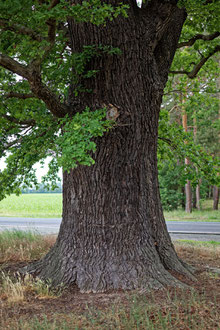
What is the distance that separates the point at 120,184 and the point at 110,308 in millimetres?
1994

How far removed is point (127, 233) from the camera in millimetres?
5645

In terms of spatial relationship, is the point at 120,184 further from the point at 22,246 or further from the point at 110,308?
the point at 22,246

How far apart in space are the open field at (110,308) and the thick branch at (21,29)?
11.8ft

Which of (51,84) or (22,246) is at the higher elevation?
(51,84)

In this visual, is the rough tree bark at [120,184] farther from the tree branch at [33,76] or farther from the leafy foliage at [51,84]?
the tree branch at [33,76]

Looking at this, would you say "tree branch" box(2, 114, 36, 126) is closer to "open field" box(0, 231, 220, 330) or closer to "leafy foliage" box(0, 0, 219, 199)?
"leafy foliage" box(0, 0, 219, 199)

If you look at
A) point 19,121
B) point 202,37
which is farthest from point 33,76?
point 202,37

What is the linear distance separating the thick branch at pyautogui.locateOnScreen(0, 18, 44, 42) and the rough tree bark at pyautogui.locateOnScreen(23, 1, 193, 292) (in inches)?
52.2

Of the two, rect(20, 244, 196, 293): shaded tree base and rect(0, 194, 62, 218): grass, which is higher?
rect(20, 244, 196, 293): shaded tree base

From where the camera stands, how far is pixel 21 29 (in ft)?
14.8

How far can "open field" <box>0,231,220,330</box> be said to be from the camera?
3928mm

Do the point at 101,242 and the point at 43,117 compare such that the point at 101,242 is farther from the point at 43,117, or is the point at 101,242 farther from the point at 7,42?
the point at 7,42

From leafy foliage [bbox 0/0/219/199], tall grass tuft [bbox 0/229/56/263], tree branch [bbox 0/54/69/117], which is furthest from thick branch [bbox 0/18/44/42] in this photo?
tall grass tuft [bbox 0/229/56/263]

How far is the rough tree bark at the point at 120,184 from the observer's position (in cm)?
557
